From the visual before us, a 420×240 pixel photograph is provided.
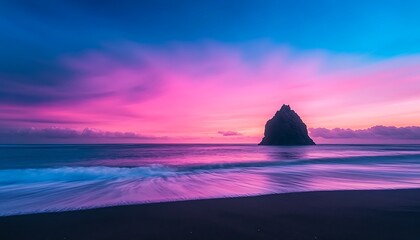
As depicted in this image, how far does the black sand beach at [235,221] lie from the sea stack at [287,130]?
5404 inches

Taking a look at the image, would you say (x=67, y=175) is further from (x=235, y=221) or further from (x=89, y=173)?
(x=235, y=221)

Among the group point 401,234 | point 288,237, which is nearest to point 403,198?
point 401,234

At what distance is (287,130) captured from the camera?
5541 inches

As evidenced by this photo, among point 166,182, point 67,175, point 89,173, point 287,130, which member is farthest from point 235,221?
point 287,130

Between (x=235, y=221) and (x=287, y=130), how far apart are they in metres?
141

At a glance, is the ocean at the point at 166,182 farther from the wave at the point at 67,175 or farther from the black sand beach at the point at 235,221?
the black sand beach at the point at 235,221

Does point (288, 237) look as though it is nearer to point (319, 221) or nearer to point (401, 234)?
point (319, 221)

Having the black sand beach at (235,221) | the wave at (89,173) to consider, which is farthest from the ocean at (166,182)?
the black sand beach at (235,221)

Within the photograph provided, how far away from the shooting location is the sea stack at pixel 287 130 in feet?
462

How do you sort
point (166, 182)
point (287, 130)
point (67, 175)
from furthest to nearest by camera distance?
point (287, 130) → point (67, 175) → point (166, 182)

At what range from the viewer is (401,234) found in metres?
5.26

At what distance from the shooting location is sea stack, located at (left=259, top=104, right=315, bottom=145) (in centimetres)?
14075

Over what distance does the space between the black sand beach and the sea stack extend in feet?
450

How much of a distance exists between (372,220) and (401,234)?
38.2 inches
